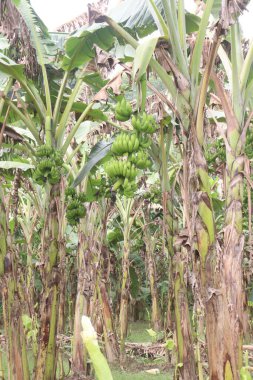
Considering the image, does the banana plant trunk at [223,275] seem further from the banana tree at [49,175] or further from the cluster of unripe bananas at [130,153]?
the banana tree at [49,175]

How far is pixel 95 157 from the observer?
3734 mm

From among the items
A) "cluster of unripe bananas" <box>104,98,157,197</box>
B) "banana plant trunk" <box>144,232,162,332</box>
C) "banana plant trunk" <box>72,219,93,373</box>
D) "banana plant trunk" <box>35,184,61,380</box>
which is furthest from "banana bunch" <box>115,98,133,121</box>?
"banana plant trunk" <box>144,232,162,332</box>

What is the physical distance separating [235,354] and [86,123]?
10.9 ft

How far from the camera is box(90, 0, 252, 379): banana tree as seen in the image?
7.30 ft

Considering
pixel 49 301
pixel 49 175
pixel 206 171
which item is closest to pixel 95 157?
pixel 49 175

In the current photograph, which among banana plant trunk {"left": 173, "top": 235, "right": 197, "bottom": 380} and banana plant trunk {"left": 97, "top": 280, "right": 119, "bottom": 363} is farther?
banana plant trunk {"left": 97, "top": 280, "right": 119, "bottom": 363}

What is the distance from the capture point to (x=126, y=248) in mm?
6602

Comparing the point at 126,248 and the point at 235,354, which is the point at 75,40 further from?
the point at 126,248

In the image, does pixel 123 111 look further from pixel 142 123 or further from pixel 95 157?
pixel 95 157

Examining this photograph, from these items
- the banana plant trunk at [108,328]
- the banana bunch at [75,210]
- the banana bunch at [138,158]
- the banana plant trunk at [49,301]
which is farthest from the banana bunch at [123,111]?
the banana plant trunk at [108,328]

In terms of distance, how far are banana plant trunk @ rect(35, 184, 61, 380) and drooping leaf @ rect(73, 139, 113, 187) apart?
42 centimetres

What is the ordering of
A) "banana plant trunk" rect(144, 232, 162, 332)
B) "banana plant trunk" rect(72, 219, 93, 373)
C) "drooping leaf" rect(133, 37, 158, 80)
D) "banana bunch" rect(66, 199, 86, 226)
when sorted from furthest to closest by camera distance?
1. "banana plant trunk" rect(144, 232, 162, 332)
2. "banana plant trunk" rect(72, 219, 93, 373)
3. "banana bunch" rect(66, 199, 86, 226)
4. "drooping leaf" rect(133, 37, 158, 80)

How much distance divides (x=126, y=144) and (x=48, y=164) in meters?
1.14

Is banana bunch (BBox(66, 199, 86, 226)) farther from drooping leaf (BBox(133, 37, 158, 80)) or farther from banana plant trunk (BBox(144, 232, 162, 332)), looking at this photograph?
banana plant trunk (BBox(144, 232, 162, 332))
